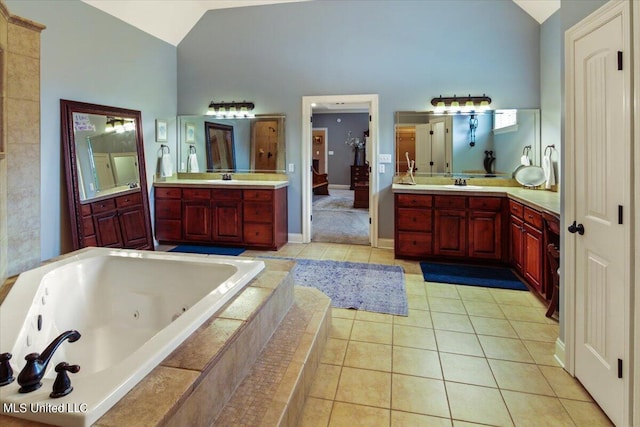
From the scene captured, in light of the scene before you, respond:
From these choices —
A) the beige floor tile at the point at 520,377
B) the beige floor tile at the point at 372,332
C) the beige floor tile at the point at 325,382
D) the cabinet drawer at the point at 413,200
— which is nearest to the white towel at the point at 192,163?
the cabinet drawer at the point at 413,200

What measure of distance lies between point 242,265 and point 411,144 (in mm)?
3336

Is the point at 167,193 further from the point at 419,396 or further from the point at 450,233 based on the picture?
the point at 419,396

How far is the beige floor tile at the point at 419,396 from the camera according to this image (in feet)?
6.06

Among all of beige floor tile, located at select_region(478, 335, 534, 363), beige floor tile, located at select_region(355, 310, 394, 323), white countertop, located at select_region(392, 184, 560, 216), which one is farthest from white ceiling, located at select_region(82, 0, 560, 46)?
beige floor tile, located at select_region(355, 310, 394, 323)

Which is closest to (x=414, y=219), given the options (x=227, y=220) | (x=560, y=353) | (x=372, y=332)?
(x=372, y=332)

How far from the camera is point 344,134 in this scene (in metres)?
12.2

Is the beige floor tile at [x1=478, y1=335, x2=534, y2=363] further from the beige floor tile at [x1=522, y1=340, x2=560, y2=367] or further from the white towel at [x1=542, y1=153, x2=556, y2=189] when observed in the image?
the white towel at [x1=542, y1=153, x2=556, y2=189]

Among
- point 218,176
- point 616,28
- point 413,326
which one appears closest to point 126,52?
point 218,176

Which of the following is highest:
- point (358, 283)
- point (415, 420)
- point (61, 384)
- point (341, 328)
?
point (61, 384)

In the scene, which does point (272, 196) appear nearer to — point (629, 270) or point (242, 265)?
point (242, 265)

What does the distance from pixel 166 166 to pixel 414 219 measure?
3460 mm

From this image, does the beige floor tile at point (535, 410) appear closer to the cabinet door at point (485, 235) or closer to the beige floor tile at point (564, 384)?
the beige floor tile at point (564, 384)

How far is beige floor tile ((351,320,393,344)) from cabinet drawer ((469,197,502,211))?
6.66 ft

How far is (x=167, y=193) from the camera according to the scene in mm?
Answer: 5059
